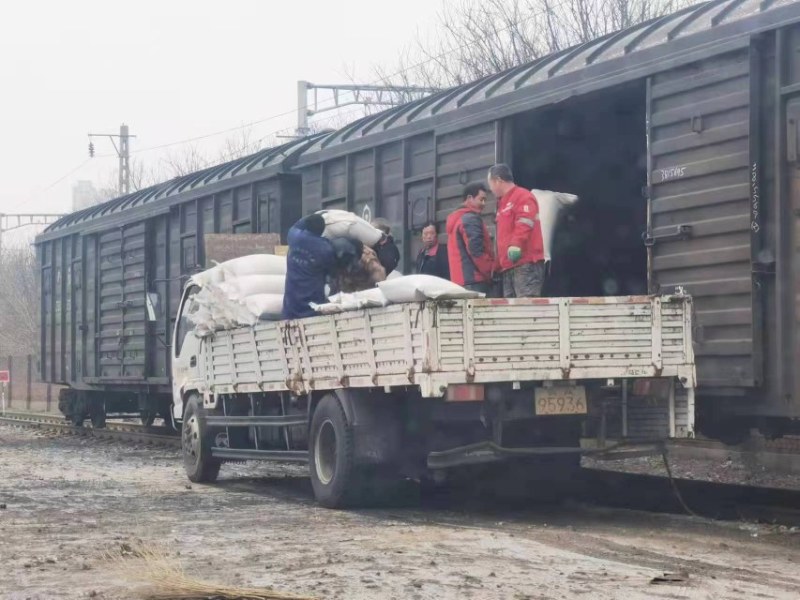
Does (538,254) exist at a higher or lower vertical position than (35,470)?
higher

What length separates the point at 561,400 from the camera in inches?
349

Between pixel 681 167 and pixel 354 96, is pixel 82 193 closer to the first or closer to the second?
pixel 354 96

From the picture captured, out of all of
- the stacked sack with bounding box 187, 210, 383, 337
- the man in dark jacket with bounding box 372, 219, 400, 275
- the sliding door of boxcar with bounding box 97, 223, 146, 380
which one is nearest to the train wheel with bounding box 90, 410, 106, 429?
the sliding door of boxcar with bounding box 97, 223, 146, 380

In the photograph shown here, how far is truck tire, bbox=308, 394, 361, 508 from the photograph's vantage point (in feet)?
31.8

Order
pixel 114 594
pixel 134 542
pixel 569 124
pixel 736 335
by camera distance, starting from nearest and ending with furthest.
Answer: pixel 114 594 < pixel 134 542 < pixel 736 335 < pixel 569 124

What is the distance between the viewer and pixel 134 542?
8.14 metres

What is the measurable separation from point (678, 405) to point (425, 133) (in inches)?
172

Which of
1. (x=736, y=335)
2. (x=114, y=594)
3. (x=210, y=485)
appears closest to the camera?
(x=114, y=594)

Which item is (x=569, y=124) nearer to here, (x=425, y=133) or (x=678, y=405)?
(x=425, y=133)

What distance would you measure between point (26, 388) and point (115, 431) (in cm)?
2271

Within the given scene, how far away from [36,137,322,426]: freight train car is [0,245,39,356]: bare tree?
108 feet

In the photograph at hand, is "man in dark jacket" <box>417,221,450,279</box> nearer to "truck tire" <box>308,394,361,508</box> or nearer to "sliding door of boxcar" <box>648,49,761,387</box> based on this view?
"truck tire" <box>308,394,361,508</box>

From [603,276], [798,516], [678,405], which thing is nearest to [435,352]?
[678,405]

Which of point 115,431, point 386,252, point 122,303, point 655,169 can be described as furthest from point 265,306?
point 115,431
